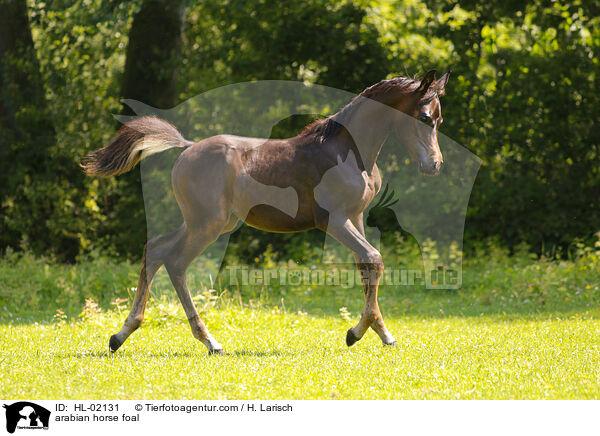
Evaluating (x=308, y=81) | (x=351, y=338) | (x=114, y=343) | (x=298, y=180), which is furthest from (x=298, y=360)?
(x=308, y=81)

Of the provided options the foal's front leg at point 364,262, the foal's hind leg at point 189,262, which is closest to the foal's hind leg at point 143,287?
the foal's hind leg at point 189,262

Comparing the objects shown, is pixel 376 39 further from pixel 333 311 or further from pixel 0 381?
pixel 0 381

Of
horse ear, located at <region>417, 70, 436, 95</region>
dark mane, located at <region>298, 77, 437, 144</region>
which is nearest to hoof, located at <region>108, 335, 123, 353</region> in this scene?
dark mane, located at <region>298, 77, 437, 144</region>

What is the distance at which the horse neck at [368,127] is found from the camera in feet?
20.6

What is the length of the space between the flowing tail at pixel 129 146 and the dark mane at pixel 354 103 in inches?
49.6

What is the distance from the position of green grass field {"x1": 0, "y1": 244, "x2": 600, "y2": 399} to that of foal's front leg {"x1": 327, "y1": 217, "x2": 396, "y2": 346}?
0.85 feet

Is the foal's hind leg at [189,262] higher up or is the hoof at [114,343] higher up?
the foal's hind leg at [189,262]

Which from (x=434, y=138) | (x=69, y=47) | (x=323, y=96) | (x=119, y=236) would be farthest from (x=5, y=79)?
(x=434, y=138)

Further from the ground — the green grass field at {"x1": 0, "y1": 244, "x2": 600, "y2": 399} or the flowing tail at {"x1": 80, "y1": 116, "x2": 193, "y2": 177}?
the flowing tail at {"x1": 80, "y1": 116, "x2": 193, "y2": 177}

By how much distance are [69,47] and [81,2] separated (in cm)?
93

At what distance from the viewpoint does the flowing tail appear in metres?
6.63

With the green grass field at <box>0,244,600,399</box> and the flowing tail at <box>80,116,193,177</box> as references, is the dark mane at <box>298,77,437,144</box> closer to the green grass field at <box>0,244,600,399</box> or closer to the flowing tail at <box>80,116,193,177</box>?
the flowing tail at <box>80,116,193,177</box>

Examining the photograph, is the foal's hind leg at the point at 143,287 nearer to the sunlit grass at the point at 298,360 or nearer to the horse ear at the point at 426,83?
the sunlit grass at the point at 298,360

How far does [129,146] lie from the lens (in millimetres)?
6629
